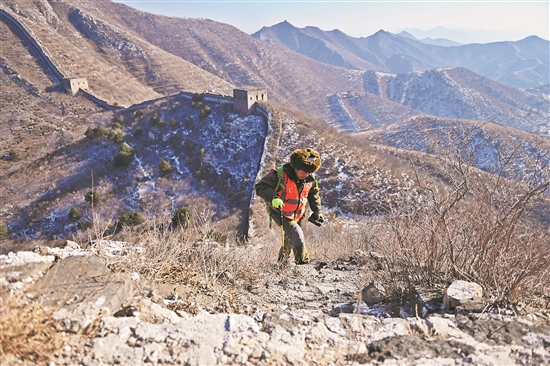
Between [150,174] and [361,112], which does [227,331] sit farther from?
[361,112]

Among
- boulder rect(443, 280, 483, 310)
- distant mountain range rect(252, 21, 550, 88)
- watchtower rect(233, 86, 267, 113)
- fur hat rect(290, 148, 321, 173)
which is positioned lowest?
boulder rect(443, 280, 483, 310)

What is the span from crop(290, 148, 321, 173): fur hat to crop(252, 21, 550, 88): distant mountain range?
504 ft

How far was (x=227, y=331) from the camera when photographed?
2.11 m

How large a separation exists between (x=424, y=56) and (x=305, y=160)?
221722mm

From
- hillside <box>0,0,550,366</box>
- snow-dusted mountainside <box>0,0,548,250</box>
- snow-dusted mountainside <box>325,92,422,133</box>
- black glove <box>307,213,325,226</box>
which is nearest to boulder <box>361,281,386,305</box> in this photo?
hillside <box>0,0,550,366</box>

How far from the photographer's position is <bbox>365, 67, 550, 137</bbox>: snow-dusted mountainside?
71.8m

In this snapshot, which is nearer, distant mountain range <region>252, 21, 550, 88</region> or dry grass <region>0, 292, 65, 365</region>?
dry grass <region>0, 292, 65, 365</region>

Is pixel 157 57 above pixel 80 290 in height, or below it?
above

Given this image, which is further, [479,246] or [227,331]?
[479,246]

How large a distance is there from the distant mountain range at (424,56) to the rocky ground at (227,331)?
156m

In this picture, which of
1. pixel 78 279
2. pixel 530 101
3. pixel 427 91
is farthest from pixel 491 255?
pixel 530 101

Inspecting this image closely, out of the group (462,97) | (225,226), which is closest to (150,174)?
(225,226)

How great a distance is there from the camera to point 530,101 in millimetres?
83000

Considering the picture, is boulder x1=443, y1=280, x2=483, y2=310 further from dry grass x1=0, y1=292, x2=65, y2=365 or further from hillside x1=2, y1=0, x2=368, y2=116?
hillside x1=2, y1=0, x2=368, y2=116
